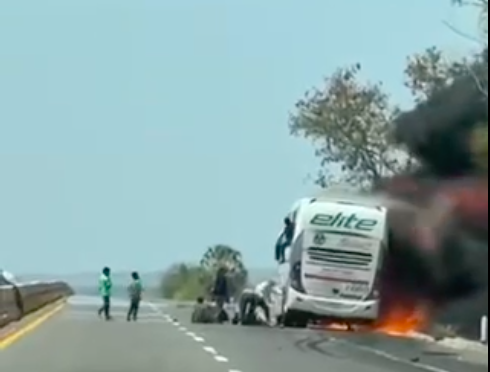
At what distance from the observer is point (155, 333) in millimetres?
38406

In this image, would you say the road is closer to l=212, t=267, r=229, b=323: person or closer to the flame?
l=212, t=267, r=229, b=323: person

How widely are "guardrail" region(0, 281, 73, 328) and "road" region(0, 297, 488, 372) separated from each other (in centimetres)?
176

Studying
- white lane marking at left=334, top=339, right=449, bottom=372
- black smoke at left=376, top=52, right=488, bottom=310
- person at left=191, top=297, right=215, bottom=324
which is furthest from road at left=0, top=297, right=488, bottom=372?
black smoke at left=376, top=52, right=488, bottom=310

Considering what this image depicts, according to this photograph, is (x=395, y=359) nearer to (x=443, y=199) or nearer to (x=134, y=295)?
(x=443, y=199)

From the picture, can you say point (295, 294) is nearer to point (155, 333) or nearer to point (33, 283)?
point (155, 333)

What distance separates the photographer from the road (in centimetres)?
2448

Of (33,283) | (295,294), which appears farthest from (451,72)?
(33,283)

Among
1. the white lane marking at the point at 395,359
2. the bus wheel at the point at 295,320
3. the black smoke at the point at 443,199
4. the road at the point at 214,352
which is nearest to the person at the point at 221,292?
the road at the point at 214,352

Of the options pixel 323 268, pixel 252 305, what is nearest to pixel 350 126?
pixel 323 268

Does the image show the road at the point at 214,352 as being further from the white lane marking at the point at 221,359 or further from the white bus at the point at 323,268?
the white bus at the point at 323,268

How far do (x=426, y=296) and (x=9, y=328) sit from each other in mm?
34132

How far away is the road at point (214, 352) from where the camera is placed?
2448 cm

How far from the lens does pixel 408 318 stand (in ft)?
32.4

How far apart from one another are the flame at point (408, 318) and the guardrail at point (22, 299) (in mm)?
30788
